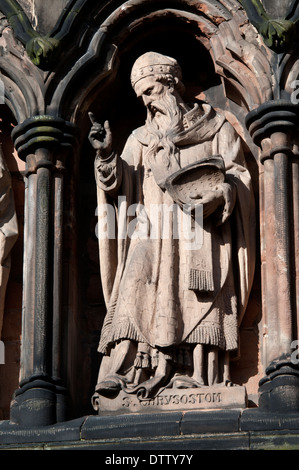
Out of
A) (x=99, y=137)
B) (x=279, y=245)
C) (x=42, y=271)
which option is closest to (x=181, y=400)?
(x=279, y=245)

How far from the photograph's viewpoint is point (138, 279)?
13992 mm

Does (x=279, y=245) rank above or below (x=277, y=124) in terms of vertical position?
below

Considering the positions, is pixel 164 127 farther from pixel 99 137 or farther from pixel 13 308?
pixel 13 308

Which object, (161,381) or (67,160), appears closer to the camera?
(161,381)

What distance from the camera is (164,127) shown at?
572 inches

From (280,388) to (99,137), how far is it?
2.38 m

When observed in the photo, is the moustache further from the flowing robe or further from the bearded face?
the flowing robe

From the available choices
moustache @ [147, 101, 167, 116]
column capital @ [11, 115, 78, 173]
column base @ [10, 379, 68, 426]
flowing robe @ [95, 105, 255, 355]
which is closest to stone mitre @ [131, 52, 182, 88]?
moustache @ [147, 101, 167, 116]

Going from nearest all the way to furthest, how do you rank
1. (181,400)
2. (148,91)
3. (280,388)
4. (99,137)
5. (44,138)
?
(280,388), (181,400), (99,137), (44,138), (148,91)
